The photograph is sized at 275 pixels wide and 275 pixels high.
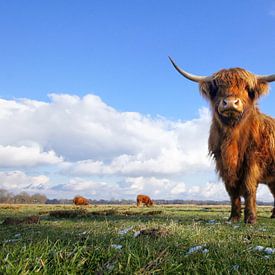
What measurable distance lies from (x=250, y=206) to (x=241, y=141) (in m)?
1.65

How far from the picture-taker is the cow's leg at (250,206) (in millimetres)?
10180

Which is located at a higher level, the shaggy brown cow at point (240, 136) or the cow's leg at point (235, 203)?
the shaggy brown cow at point (240, 136)

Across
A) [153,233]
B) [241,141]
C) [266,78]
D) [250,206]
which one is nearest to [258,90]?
[266,78]

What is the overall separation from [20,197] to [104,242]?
290 feet

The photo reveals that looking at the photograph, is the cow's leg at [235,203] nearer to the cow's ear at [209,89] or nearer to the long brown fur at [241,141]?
the long brown fur at [241,141]

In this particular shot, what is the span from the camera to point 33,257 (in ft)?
11.3

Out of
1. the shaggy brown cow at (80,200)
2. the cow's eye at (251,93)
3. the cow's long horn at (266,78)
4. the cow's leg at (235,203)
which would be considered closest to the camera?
the cow's eye at (251,93)

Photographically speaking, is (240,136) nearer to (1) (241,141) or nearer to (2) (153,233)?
(1) (241,141)

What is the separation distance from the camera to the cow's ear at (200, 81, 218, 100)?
10.6m

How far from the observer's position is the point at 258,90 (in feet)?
35.6

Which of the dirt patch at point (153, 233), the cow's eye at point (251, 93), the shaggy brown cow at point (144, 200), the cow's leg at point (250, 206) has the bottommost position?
the dirt patch at point (153, 233)

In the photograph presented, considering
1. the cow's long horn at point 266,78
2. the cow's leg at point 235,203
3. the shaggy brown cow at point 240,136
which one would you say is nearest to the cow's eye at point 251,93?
the shaggy brown cow at point 240,136

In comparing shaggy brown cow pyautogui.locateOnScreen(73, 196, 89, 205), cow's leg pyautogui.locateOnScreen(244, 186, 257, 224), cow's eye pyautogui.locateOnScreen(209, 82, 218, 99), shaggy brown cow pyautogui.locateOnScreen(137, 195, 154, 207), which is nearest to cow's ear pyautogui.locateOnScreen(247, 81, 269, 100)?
cow's eye pyautogui.locateOnScreen(209, 82, 218, 99)

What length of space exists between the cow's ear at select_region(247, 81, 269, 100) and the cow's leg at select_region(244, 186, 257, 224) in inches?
94.5
